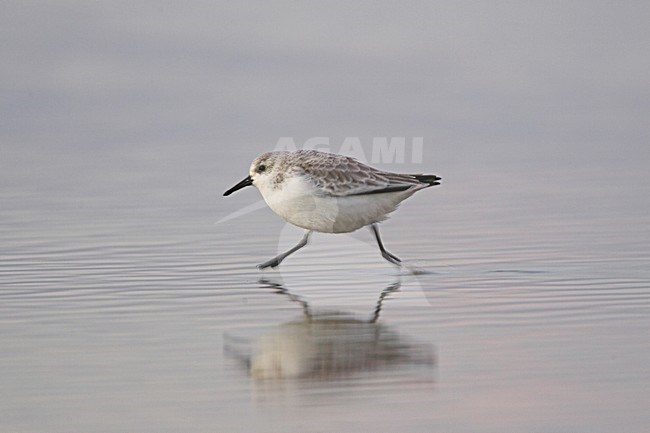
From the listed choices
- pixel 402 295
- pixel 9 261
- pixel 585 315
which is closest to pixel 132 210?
pixel 9 261

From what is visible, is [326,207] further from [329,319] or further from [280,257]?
[329,319]

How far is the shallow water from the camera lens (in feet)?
26.8

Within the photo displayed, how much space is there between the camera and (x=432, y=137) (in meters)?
25.8

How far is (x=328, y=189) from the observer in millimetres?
12953

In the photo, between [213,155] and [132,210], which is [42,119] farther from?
[132,210]

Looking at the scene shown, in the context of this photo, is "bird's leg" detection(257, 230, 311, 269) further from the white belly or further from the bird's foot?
the white belly

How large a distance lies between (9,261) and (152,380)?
5427 millimetres

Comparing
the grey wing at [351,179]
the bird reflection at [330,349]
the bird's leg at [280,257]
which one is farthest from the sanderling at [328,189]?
the bird reflection at [330,349]

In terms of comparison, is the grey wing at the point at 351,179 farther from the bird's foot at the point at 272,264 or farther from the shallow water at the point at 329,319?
the bird's foot at the point at 272,264

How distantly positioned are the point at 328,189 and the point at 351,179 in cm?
27

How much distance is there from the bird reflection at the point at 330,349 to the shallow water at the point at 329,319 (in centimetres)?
3

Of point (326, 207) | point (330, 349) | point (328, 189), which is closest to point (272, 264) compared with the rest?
point (326, 207)

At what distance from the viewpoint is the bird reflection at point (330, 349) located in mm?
9148

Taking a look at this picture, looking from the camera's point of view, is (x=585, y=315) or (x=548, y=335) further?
(x=585, y=315)
